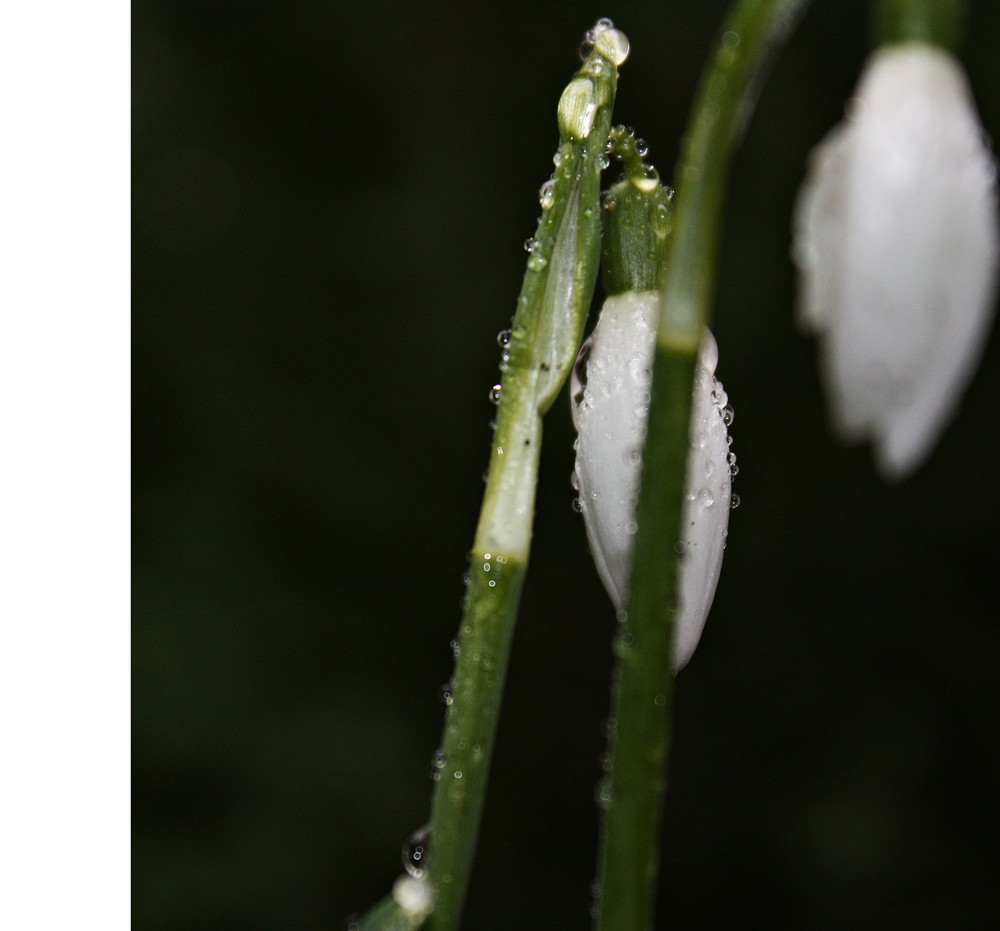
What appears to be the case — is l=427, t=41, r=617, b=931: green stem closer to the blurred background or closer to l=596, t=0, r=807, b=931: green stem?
l=596, t=0, r=807, b=931: green stem

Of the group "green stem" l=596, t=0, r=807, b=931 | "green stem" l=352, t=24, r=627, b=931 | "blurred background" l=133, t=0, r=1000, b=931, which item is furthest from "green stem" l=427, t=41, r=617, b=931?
"blurred background" l=133, t=0, r=1000, b=931

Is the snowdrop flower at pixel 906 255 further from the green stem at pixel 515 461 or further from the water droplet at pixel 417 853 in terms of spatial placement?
the water droplet at pixel 417 853

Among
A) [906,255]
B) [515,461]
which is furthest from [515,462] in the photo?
[906,255]

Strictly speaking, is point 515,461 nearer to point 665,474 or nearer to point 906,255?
point 665,474

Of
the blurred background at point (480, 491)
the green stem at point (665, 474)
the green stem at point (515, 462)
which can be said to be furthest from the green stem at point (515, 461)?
the blurred background at point (480, 491)

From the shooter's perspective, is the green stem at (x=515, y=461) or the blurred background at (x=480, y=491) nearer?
the green stem at (x=515, y=461)

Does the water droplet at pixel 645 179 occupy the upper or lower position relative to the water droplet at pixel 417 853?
upper
